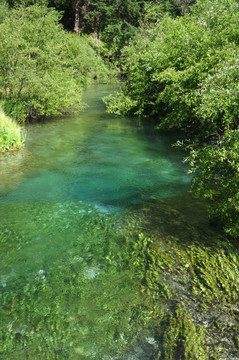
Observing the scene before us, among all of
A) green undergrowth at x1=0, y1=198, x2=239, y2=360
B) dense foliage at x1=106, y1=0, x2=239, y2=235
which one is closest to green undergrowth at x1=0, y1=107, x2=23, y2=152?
green undergrowth at x1=0, y1=198, x2=239, y2=360

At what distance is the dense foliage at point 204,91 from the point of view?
6160 mm

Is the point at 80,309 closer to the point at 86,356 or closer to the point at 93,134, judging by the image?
the point at 86,356

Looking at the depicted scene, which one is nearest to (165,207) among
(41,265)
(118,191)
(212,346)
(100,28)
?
(118,191)

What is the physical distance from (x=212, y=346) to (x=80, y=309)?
6.12ft

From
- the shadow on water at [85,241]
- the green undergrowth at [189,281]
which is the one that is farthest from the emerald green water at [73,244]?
the green undergrowth at [189,281]

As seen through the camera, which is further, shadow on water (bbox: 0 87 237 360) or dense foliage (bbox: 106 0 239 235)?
dense foliage (bbox: 106 0 239 235)

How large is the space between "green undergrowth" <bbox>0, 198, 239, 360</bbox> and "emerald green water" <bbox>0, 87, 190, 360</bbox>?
0.06 ft

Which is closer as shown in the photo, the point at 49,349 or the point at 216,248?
the point at 49,349

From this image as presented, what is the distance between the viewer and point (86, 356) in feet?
12.7

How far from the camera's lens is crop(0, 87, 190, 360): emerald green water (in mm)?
4137

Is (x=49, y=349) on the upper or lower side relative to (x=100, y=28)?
lower

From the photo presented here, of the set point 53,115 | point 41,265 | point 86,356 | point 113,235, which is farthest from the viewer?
point 53,115

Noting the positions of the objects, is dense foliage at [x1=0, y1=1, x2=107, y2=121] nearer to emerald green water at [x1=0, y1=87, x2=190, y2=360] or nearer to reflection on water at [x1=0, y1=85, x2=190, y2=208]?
reflection on water at [x1=0, y1=85, x2=190, y2=208]

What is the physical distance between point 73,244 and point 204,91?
4.84 metres
